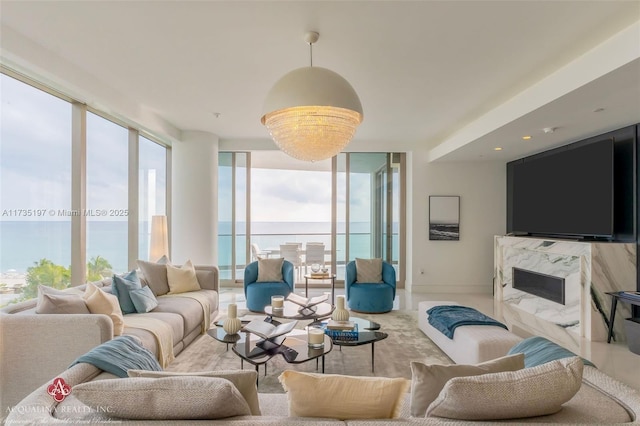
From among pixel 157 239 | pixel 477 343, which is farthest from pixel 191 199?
pixel 477 343

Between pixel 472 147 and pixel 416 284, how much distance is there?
2.72 metres

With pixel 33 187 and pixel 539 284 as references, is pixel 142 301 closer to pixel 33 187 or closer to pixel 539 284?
pixel 33 187

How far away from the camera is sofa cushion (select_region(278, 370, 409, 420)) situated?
1.23 m

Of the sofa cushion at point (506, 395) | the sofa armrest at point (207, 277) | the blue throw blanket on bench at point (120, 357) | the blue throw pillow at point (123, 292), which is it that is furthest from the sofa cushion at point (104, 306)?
the sofa cushion at point (506, 395)

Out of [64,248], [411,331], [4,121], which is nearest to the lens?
[4,121]

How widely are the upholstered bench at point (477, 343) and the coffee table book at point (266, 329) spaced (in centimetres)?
147

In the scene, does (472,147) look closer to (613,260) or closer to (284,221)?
(613,260)

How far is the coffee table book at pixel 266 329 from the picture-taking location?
2.83 meters

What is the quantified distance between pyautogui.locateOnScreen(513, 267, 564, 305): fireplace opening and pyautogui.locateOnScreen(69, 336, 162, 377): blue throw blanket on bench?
4.75 meters

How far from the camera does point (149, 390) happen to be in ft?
3.74

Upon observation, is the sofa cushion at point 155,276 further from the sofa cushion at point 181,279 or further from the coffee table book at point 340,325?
the coffee table book at point 340,325

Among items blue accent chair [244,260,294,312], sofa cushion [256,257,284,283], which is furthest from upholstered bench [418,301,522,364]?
sofa cushion [256,257,284,283]

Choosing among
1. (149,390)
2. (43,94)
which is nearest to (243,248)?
(43,94)

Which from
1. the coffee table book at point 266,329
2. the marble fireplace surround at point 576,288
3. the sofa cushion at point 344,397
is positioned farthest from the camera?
the marble fireplace surround at point 576,288
